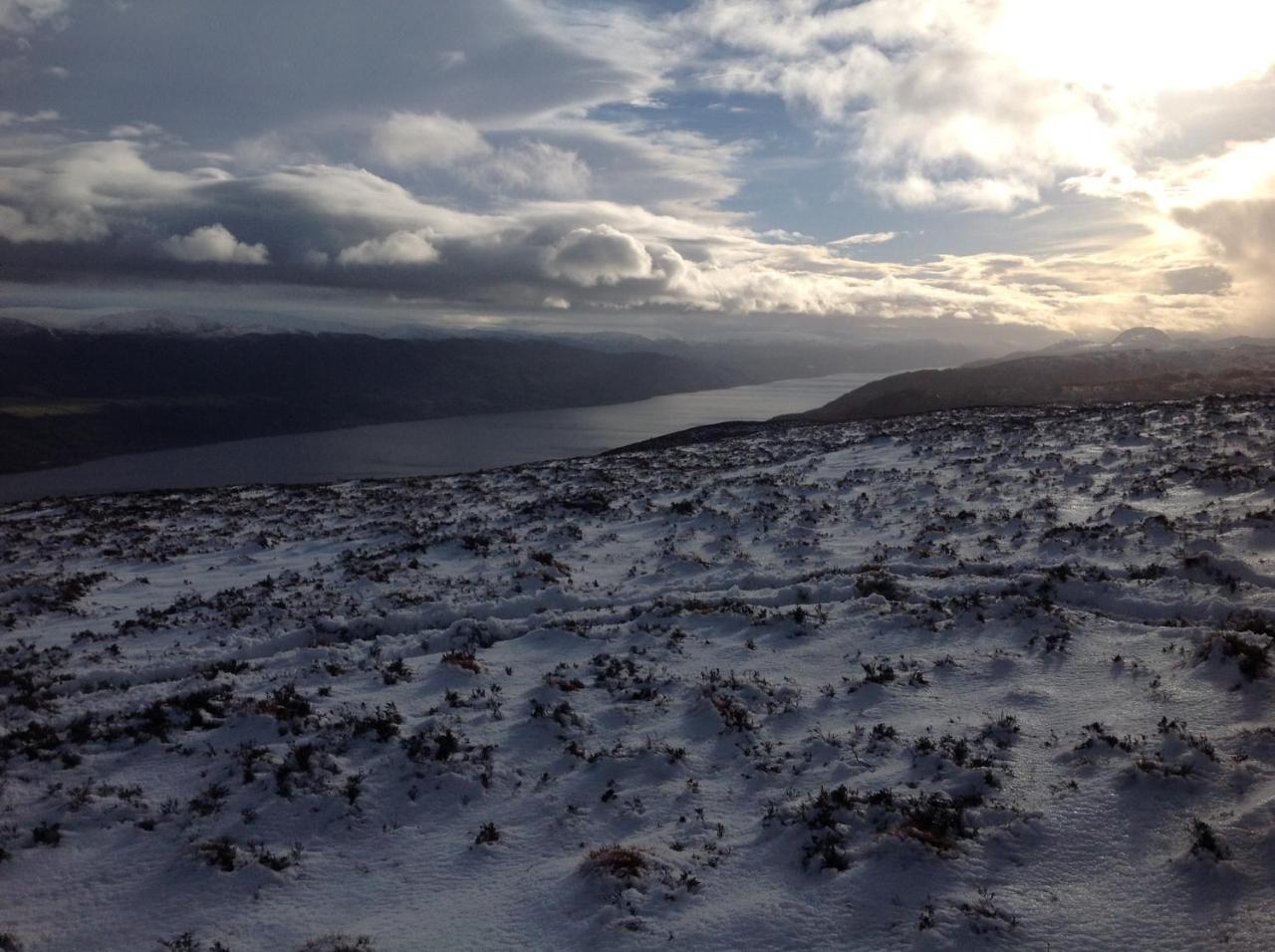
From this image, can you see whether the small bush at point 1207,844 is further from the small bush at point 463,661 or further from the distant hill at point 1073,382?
the distant hill at point 1073,382

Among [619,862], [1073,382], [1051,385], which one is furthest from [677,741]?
[1073,382]

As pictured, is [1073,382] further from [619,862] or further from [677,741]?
[619,862]

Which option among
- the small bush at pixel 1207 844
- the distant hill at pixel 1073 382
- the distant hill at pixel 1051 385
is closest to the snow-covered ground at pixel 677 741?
the small bush at pixel 1207 844

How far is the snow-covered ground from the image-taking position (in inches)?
274

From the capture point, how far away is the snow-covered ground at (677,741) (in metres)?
6.97

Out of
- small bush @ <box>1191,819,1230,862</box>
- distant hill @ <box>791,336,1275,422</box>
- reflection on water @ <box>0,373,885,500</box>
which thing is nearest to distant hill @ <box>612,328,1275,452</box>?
distant hill @ <box>791,336,1275,422</box>

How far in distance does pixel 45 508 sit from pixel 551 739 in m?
43.1

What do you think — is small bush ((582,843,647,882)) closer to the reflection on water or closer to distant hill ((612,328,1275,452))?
distant hill ((612,328,1275,452))

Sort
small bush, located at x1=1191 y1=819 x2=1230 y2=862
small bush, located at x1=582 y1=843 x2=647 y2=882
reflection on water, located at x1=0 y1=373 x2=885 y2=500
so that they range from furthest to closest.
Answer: reflection on water, located at x1=0 y1=373 x2=885 y2=500 → small bush, located at x1=582 y1=843 x2=647 y2=882 → small bush, located at x1=1191 y1=819 x2=1230 y2=862

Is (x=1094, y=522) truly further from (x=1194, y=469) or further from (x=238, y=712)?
(x=238, y=712)

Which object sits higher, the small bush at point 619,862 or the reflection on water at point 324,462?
the small bush at point 619,862

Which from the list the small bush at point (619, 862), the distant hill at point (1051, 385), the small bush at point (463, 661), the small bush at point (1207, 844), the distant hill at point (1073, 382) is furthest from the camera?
the distant hill at point (1073, 382)

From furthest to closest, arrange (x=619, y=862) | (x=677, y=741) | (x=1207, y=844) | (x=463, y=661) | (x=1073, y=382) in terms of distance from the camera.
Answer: (x=1073, y=382) → (x=463, y=661) → (x=677, y=741) → (x=619, y=862) → (x=1207, y=844)

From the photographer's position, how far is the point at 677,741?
1030 centimetres
